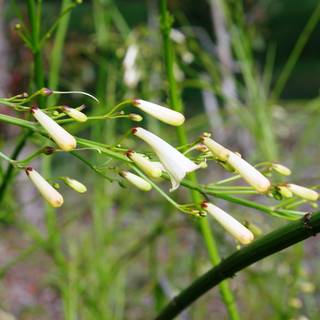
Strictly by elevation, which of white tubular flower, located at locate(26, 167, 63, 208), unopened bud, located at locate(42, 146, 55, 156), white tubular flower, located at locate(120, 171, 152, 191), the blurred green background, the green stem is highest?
unopened bud, located at locate(42, 146, 55, 156)

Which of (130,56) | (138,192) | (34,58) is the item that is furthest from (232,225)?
(138,192)

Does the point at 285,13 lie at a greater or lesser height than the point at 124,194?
lesser

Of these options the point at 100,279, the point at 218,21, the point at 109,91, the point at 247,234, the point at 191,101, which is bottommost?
the point at 191,101

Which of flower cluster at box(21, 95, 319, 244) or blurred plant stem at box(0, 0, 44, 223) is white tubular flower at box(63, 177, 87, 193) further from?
blurred plant stem at box(0, 0, 44, 223)

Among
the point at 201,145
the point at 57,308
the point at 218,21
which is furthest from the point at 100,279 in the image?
the point at 218,21

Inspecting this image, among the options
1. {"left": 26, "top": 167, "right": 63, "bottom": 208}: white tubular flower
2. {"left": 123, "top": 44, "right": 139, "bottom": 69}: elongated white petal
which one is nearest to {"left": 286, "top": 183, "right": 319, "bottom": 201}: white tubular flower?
{"left": 26, "top": 167, "right": 63, "bottom": 208}: white tubular flower

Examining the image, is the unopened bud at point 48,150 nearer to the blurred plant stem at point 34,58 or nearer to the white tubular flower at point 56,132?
the white tubular flower at point 56,132

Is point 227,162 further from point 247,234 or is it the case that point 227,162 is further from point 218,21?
point 218,21
